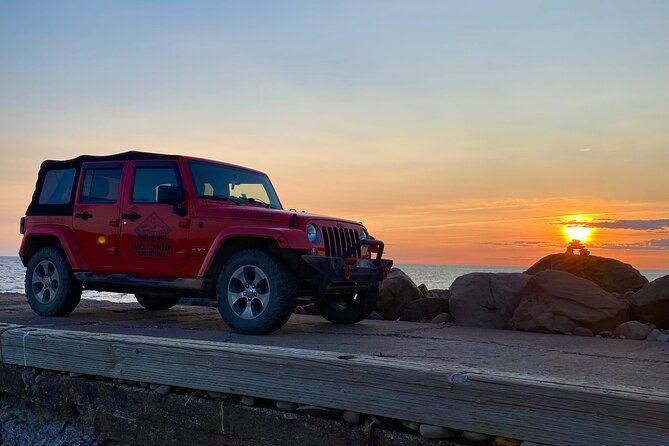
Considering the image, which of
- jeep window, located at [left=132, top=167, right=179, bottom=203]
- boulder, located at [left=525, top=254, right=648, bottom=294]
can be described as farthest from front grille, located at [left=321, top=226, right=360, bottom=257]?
boulder, located at [left=525, top=254, right=648, bottom=294]

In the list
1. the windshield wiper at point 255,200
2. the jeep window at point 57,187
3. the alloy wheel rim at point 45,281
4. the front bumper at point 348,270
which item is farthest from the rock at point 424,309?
the jeep window at point 57,187

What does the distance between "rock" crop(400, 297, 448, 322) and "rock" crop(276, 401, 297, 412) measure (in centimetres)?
561

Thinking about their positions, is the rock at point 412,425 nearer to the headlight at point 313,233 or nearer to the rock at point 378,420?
the rock at point 378,420

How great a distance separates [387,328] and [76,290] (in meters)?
4.19

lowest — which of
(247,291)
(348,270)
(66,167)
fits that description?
(247,291)

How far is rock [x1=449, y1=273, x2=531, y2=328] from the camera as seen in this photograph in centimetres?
812

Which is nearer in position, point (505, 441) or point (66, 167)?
point (505, 441)

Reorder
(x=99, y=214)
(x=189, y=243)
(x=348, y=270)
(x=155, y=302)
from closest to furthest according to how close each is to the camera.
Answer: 1. (x=348, y=270)
2. (x=189, y=243)
3. (x=99, y=214)
4. (x=155, y=302)

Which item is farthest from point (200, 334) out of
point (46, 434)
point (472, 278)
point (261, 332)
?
point (472, 278)

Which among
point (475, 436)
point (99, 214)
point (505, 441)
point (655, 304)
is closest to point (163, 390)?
point (475, 436)

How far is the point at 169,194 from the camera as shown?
7.30 m

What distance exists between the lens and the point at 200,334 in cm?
648

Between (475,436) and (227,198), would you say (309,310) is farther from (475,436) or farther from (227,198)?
(475,436)

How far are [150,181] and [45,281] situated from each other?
7.08 ft
